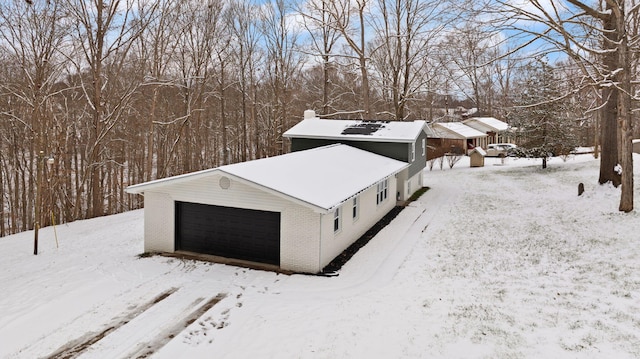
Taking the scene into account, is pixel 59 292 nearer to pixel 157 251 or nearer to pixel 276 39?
pixel 157 251

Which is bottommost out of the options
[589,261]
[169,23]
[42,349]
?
[42,349]

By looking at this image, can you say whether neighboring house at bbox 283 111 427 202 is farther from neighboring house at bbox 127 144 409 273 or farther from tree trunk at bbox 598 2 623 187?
tree trunk at bbox 598 2 623 187

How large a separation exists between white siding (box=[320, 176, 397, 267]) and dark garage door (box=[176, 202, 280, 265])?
4.62ft

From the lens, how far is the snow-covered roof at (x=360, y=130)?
873 inches

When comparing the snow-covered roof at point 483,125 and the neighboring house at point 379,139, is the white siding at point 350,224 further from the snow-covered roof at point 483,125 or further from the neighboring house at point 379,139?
the snow-covered roof at point 483,125

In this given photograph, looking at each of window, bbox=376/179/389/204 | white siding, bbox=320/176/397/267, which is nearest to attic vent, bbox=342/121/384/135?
white siding, bbox=320/176/397/267

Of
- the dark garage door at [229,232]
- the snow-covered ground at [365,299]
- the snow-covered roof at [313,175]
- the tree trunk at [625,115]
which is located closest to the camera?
the snow-covered ground at [365,299]

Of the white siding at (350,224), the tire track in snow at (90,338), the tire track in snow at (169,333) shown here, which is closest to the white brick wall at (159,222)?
the tire track in snow at (90,338)

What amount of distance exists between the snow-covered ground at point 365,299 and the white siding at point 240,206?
68cm

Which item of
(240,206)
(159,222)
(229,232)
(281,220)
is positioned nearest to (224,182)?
(240,206)

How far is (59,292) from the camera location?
10.1 metres

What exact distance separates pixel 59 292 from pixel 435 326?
9004mm

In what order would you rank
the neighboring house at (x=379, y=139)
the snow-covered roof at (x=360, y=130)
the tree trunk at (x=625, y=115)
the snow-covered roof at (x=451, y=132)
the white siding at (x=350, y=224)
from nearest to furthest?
1. the white siding at (x=350, y=224)
2. the tree trunk at (x=625, y=115)
3. the neighboring house at (x=379, y=139)
4. the snow-covered roof at (x=360, y=130)
5. the snow-covered roof at (x=451, y=132)

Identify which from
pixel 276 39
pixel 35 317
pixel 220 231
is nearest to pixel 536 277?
pixel 220 231
